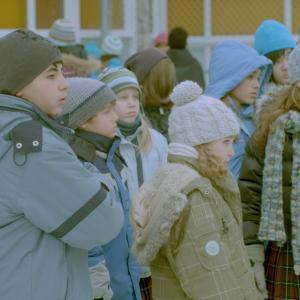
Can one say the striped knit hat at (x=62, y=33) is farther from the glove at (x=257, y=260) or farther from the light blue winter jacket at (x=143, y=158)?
the glove at (x=257, y=260)

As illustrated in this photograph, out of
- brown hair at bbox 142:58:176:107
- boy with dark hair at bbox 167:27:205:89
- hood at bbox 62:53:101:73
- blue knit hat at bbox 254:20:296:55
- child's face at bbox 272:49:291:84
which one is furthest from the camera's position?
boy with dark hair at bbox 167:27:205:89

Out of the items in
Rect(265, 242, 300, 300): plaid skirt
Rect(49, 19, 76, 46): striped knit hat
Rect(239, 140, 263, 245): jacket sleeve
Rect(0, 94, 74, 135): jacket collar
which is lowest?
Rect(265, 242, 300, 300): plaid skirt

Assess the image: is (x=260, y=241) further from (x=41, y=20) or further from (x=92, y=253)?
(x=41, y=20)

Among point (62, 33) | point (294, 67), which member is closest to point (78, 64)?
point (62, 33)

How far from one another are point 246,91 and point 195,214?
1.96 metres

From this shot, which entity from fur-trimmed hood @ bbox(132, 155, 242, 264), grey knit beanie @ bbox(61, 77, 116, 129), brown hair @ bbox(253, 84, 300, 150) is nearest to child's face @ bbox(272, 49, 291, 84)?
brown hair @ bbox(253, 84, 300, 150)

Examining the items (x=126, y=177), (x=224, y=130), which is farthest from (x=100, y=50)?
(x=224, y=130)

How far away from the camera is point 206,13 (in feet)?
41.3

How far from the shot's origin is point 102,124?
4340 millimetres

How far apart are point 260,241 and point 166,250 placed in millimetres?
901

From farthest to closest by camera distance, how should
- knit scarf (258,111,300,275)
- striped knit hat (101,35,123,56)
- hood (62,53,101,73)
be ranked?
1. striped knit hat (101,35,123,56)
2. hood (62,53,101,73)
3. knit scarf (258,111,300,275)

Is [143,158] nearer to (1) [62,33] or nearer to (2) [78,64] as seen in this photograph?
(2) [78,64]

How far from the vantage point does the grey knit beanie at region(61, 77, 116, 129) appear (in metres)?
4.30

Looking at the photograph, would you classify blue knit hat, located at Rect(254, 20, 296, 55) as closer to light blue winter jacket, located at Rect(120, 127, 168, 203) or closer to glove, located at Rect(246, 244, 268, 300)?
light blue winter jacket, located at Rect(120, 127, 168, 203)
